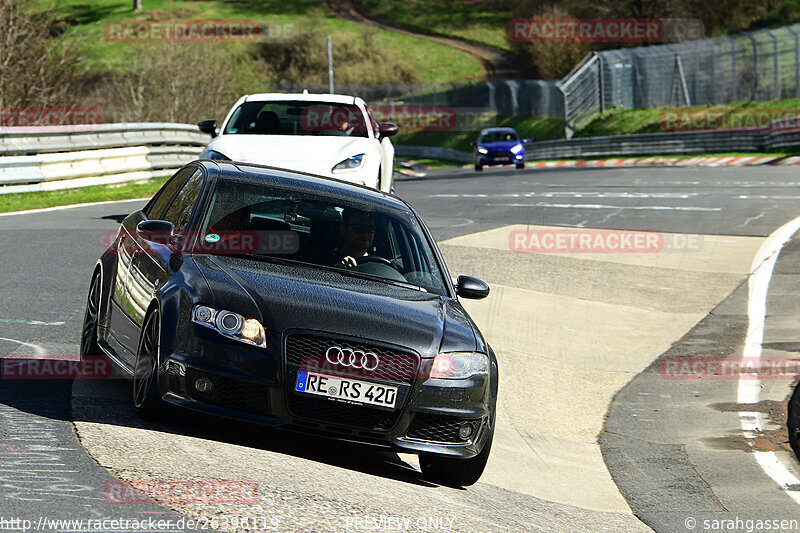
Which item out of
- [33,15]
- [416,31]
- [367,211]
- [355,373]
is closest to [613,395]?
[367,211]

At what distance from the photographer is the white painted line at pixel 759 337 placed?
7.86 meters

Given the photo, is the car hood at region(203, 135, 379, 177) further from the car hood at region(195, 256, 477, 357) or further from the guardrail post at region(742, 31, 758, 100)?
the guardrail post at region(742, 31, 758, 100)

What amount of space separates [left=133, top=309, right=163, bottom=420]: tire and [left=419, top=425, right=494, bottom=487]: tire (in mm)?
1518

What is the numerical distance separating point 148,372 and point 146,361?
0.31 feet

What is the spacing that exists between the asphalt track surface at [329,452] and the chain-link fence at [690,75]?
92.9 ft

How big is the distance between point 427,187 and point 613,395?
52.9 ft

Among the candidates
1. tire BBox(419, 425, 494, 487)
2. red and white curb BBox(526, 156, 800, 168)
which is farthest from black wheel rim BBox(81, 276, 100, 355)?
red and white curb BBox(526, 156, 800, 168)

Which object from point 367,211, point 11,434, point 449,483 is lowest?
point 449,483

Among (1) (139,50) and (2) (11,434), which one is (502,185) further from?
(2) (11,434)

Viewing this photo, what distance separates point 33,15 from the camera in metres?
26.8

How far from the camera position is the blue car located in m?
41.0

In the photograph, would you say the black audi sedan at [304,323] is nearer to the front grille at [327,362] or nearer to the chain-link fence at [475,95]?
the front grille at [327,362]

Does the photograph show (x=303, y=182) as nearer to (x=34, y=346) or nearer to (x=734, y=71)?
(x=34, y=346)

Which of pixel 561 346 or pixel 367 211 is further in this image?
pixel 561 346
